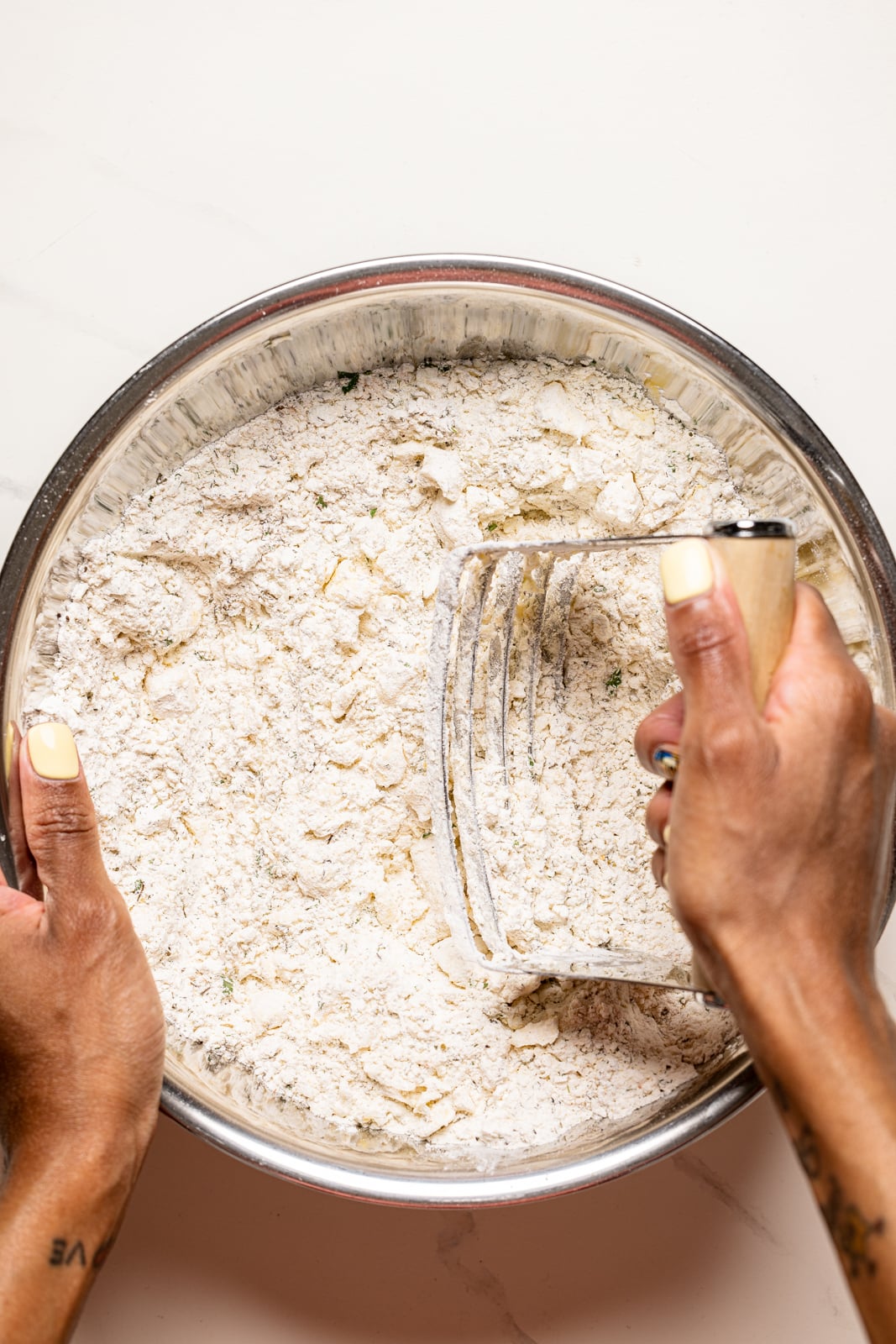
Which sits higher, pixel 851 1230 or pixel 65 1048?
pixel 851 1230

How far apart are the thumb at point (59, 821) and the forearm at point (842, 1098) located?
1.56 ft

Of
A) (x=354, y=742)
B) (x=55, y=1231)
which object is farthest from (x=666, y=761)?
(x=55, y=1231)

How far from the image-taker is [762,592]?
604 mm

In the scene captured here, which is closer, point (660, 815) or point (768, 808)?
point (768, 808)

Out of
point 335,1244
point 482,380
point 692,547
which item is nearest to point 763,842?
point 692,547

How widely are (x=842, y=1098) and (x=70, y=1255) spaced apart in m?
0.55

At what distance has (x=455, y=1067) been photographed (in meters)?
0.85

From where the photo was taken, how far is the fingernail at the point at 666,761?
71cm

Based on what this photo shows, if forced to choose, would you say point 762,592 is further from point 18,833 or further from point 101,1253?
point 101,1253

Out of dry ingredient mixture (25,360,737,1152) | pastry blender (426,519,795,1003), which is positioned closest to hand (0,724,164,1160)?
dry ingredient mixture (25,360,737,1152)

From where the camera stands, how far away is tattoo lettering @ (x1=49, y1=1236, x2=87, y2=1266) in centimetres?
70

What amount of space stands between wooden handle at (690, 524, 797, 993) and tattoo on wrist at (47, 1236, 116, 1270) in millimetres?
622

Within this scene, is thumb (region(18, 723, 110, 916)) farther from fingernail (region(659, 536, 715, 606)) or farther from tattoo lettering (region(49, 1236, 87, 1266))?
fingernail (region(659, 536, 715, 606))

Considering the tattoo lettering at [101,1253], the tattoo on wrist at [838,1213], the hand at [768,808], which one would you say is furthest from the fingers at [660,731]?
the tattoo lettering at [101,1253]
